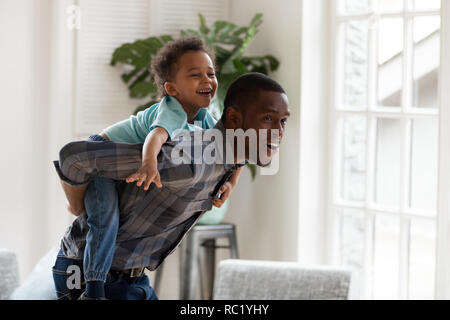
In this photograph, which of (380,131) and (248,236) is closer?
(380,131)

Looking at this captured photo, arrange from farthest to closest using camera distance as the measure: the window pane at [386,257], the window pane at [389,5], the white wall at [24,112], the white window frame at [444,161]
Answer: the white wall at [24,112], the window pane at [386,257], the window pane at [389,5], the white window frame at [444,161]

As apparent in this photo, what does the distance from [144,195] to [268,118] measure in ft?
0.25

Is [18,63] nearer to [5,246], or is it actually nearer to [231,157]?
[5,246]

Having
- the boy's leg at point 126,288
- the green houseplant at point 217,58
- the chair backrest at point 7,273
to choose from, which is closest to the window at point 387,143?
the green houseplant at point 217,58

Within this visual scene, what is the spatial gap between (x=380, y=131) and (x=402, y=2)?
A: 0.39m

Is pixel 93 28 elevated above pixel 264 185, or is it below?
above

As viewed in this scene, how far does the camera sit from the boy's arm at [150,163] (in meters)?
0.29

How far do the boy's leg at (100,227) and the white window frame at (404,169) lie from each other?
55.3 inches

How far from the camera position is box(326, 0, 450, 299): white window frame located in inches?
62.9

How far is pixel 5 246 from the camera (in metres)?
2.24

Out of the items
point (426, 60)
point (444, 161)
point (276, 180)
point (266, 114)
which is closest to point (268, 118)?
point (266, 114)

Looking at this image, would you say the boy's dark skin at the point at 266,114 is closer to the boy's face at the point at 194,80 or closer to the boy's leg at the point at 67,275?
the boy's face at the point at 194,80
